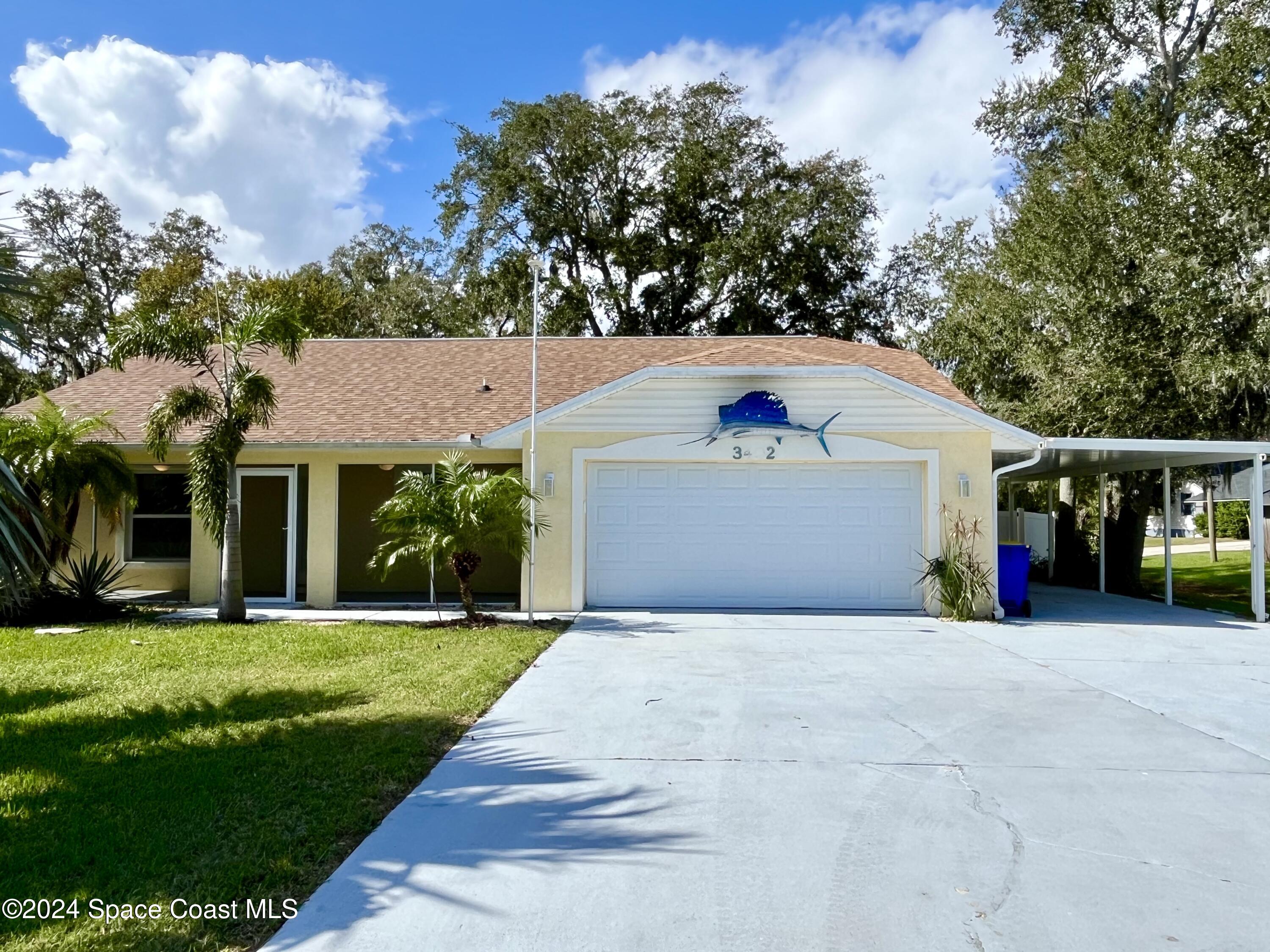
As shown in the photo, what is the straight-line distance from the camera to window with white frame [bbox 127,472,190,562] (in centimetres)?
1494

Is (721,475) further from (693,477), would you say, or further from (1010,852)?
(1010,852)

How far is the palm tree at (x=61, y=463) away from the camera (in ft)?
38.9

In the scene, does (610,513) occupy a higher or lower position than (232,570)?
higher

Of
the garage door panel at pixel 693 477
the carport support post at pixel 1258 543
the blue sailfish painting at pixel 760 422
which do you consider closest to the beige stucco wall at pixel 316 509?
the garage door panel at pixel 693 477

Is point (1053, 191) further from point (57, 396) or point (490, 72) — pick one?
point (57, 396)

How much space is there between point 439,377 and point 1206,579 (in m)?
18.4

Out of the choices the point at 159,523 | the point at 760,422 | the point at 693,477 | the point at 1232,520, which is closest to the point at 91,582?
the point at 159,523

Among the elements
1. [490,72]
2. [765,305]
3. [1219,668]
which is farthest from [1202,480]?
[490,72]

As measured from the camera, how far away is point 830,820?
4.70 metres

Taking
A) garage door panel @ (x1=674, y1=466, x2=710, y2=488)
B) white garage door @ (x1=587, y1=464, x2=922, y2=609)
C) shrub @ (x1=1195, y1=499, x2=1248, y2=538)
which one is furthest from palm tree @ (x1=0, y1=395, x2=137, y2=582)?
shrub @ (x1=1195, y1=499, x2=1248, y2=538)

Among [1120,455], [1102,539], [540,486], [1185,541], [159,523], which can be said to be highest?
[1120,455]

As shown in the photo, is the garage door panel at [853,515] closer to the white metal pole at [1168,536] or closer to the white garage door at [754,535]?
the white garage door at [754,535]

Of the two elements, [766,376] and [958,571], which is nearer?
[958,571]

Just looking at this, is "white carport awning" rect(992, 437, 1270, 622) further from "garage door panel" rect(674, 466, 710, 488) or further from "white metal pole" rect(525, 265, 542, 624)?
"white metal pole" rect(525, 265, 542, 624)
